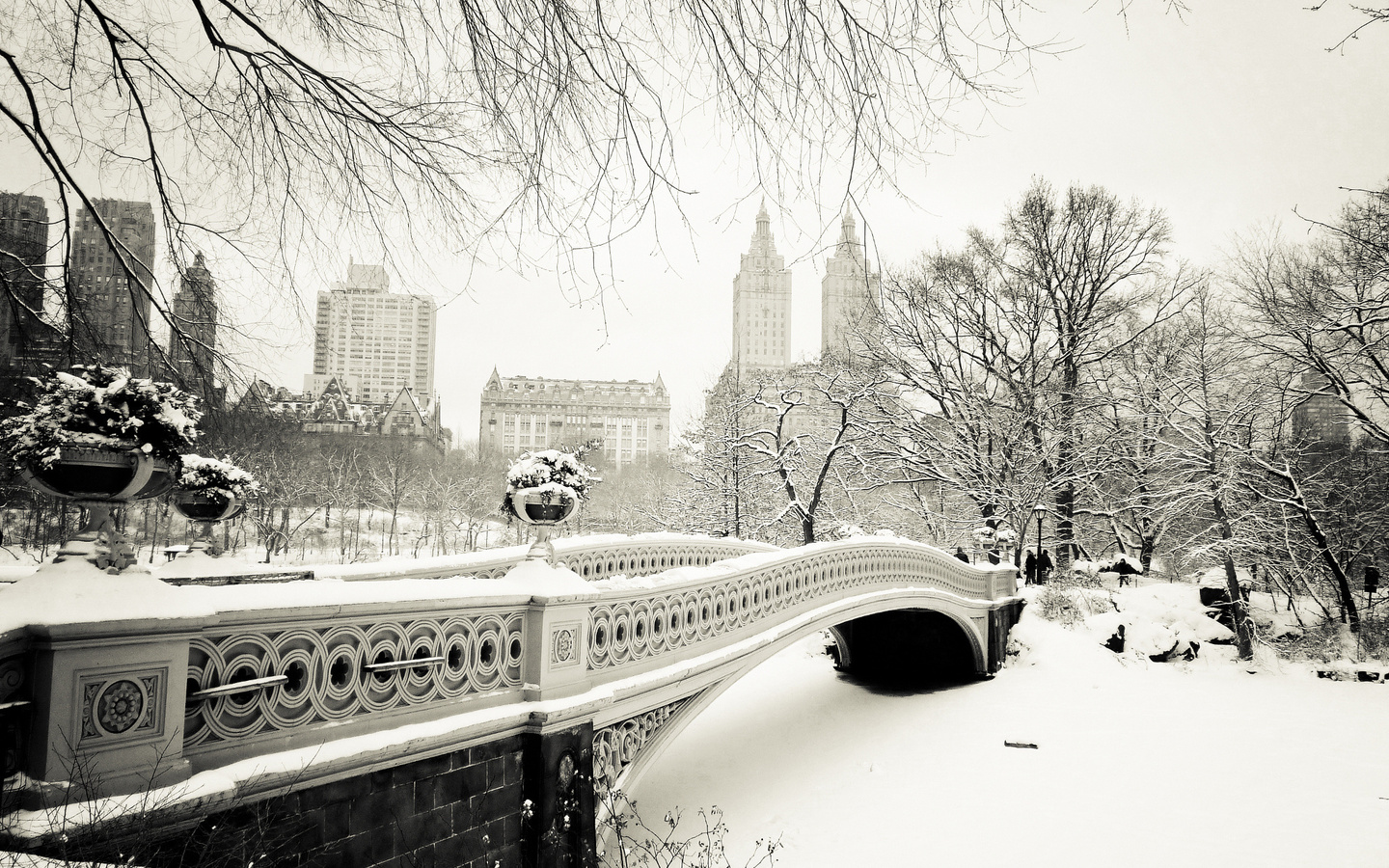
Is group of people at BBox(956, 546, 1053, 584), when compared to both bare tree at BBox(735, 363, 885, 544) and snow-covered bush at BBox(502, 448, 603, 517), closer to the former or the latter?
bare tree at BBox(735, 363, 885, 544)

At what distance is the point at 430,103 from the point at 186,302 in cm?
200

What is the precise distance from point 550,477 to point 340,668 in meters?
2.31

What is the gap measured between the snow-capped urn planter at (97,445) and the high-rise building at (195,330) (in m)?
1.11

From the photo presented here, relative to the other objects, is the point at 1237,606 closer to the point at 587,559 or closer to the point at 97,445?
the point at 587,559

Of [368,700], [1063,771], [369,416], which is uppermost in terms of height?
[369,416]

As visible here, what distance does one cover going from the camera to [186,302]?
4.29 m

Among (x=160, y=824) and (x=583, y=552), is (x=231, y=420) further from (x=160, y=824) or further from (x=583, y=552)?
(x=583, y=552)

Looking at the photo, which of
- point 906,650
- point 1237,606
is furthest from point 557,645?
point 1237,606

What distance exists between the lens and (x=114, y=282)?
417 centimetres

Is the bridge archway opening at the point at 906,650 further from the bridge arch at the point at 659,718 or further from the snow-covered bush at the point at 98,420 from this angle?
the snow-covered bush at the point at 98,420

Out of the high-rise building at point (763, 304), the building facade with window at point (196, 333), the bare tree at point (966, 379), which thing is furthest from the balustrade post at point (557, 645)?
the bare tree at point (966, 379)

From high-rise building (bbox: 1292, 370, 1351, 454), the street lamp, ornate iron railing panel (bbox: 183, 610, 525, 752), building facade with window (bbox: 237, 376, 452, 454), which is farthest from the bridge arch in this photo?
high-rise building (bbox: 1292, 370, 1351, 454)

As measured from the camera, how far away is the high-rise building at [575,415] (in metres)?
48.3

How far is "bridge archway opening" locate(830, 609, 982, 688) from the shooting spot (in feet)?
55.8
